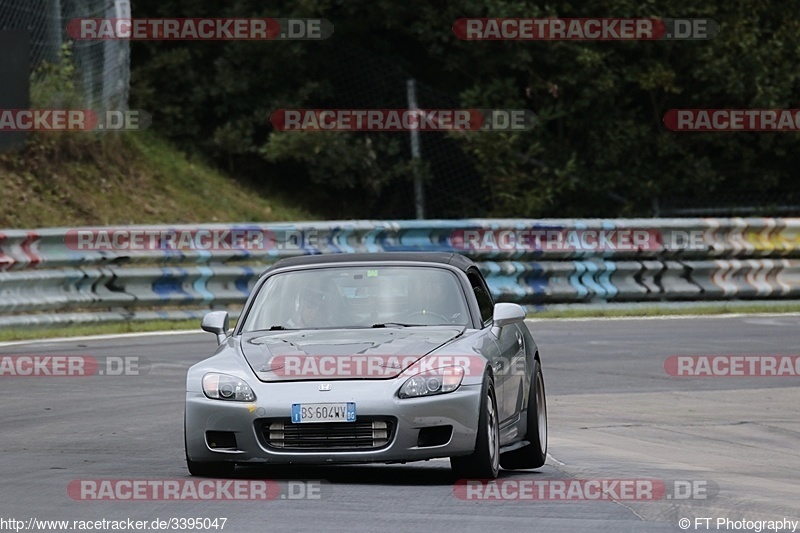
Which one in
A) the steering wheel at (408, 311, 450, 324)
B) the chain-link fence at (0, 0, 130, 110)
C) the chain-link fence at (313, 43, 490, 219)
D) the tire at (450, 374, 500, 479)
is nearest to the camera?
the tire at (450, 374, 500, 479)

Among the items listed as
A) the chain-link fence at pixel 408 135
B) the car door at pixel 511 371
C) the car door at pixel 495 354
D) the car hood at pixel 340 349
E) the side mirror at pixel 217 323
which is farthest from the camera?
the chain-link fence at pixel 408 135

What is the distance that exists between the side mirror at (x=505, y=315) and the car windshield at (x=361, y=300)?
21cm

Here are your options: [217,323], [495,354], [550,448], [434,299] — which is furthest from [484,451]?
Result: [550,448]

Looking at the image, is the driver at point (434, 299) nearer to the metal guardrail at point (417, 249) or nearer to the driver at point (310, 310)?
the driver at point (310, 310)

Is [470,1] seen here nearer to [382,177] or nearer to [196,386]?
[382,177]

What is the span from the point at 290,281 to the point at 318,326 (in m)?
0.51

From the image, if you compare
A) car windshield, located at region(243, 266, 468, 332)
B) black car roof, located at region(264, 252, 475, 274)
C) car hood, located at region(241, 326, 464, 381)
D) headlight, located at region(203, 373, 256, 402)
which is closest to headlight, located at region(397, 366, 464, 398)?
car hood, located at region(241, 326, 464, 381)

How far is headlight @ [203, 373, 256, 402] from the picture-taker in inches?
367

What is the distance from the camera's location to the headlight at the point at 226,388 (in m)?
9.31

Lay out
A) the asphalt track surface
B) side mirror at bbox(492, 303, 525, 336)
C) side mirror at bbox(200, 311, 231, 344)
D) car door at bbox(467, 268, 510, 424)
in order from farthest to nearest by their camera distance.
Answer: side mirror at bbox(200, 311, 231, 344)
side mirror at bbox(492, 303, 525, 336)
car door at bbox(467, 268, 510, 424)
the asphalt track surface

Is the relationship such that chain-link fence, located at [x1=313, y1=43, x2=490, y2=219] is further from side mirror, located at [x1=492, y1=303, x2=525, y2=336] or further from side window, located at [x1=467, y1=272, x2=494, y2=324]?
side mirror, located at [x1=492, y1=303, x2=525, y2=336]

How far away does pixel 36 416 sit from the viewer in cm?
1271

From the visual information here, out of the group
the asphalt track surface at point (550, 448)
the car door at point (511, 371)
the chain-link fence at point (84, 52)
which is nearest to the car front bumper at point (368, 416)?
the asphalt track surface at point (550, 448)

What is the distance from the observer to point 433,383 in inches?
364
